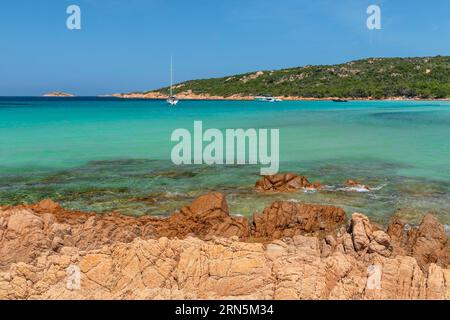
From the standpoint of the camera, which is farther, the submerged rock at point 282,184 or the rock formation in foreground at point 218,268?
the submerged rock at point 282,184

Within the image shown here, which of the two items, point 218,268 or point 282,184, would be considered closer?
point 218,268

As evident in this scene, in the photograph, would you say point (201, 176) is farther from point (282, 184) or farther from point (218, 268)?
point (218, 268)

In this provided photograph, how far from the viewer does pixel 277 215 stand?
14820 millimetres

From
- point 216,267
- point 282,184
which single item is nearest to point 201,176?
point 282,184

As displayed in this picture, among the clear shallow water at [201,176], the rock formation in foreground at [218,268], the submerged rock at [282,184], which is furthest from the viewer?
the submerged rock at [282,184]

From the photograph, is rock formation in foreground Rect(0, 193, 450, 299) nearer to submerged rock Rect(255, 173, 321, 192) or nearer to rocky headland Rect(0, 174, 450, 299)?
rocky headland Rect(0, 174, 450, 299)

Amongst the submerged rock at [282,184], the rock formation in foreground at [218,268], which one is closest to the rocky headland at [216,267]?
the rock formation in foreground at [218,268]

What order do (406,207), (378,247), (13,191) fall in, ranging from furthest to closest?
(13,191) → (406,207) → (378,247)

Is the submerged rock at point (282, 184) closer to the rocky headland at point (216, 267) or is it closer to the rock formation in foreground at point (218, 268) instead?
the rocky headland at point (216, 267)

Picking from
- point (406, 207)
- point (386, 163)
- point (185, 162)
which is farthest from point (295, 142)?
point (406, 207)

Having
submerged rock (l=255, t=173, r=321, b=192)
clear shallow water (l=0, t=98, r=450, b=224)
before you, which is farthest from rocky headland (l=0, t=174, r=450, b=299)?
submerged rock (l=255, t=173, r=321, b=192)

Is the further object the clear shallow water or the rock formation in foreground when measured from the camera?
the clear shallow water
